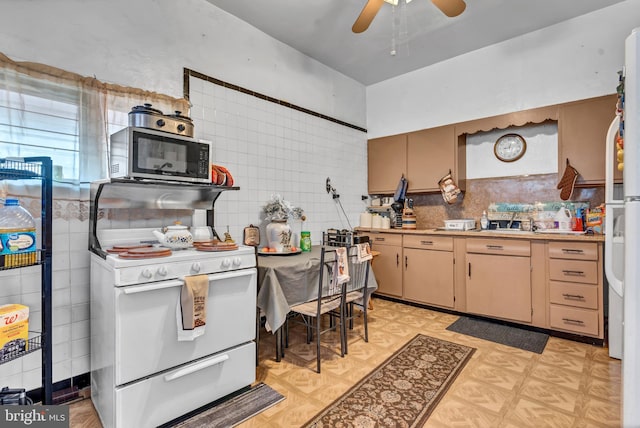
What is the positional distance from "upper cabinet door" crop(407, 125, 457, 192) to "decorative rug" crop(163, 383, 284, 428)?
9.79 feet

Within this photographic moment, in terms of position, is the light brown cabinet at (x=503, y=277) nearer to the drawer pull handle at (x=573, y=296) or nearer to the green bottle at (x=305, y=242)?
the drawer pull handle at (x=573, y=296)

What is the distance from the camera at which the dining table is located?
2.26 meters

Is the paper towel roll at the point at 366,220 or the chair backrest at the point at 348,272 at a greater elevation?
the paper towel roll at the point at 366,220

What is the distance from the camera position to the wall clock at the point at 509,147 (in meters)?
3.58

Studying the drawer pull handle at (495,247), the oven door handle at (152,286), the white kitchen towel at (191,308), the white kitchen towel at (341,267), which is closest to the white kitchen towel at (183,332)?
the white kitchen towel at (191,308)

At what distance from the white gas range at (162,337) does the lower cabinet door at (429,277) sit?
2318 millimetres

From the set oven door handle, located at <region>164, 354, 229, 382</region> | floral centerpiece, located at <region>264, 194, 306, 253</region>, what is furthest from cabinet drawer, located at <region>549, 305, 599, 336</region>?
oven door handle, located at <region>164, 354, 229, 382</region>

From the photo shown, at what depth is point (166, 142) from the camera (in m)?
2.01

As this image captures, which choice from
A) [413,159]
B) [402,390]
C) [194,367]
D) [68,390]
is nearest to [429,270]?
[413,159]

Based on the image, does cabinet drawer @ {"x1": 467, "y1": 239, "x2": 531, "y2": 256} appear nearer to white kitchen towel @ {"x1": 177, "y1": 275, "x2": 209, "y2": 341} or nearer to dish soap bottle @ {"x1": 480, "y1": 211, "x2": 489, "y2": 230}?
dish soap bottle @ {"x1": 480, "y1": 211, "x2": 489, "y2": 230}

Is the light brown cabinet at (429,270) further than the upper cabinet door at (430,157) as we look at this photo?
No

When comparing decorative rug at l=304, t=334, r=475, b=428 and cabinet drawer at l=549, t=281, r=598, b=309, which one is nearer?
decorative rug at l=304, t=334, r=475, b=428

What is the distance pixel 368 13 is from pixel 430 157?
2.08 m

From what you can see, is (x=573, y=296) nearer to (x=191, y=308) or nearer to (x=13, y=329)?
(x=191, y=308)
